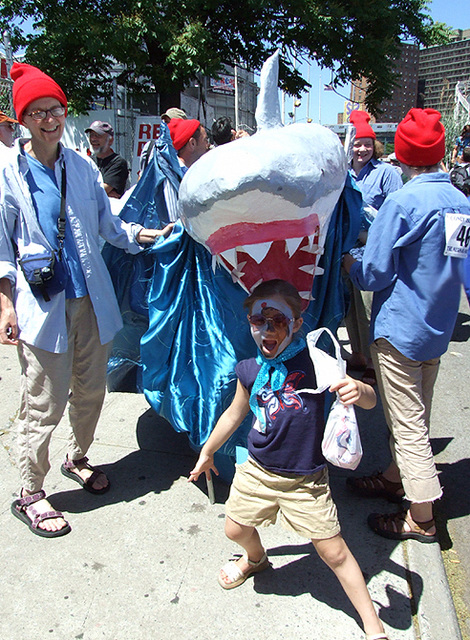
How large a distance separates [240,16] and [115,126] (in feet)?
14.7

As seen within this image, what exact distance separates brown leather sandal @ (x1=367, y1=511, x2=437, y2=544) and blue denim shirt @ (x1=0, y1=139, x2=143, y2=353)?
4.89ft

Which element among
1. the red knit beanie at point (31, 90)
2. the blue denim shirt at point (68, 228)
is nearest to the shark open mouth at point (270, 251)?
the blue denim shirt at point (68, 228)

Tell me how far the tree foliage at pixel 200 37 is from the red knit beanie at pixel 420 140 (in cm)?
1005

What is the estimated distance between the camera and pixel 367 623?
1.77 meters

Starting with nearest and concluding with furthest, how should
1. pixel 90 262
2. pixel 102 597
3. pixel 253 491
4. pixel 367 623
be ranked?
pixel 367 623 → pixel 253 491 → pixel 102 597 → pixel 90 262

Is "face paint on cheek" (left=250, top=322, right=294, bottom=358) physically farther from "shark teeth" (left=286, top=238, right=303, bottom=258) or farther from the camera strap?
the camera strap

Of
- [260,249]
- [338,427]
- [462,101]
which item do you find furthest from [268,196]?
[462,101]

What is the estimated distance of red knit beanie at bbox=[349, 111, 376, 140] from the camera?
384 cm

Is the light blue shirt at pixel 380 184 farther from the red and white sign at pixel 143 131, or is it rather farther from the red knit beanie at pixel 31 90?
the red and white sign at pixel 143 131

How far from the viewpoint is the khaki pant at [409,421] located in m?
2.23

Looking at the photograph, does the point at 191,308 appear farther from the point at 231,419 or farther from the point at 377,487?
the point at 377,487

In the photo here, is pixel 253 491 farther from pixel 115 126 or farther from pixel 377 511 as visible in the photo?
pixel 115 126

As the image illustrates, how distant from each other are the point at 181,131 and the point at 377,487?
7.02 ft

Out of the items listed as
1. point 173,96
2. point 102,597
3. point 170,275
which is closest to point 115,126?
point 173,96
